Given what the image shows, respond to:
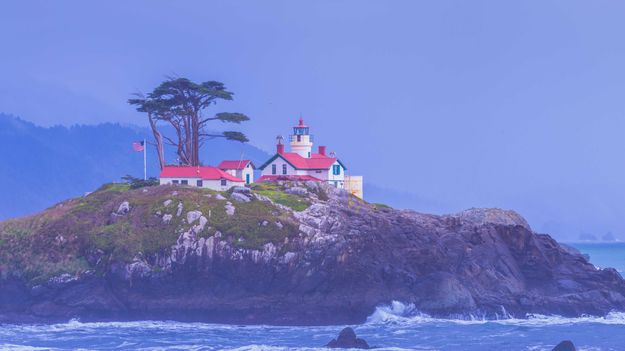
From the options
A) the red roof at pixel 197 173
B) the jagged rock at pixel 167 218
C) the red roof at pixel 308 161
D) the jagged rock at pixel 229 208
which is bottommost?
the jagged rock at pixel 167 218

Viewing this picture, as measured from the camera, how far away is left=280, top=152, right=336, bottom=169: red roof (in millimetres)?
108562

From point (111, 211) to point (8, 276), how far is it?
31.1 feet

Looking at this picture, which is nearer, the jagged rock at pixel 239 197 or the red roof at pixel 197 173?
A: the jagged rock at pixel 239 197

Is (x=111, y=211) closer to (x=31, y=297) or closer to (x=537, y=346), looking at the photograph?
(x=31, y=297)

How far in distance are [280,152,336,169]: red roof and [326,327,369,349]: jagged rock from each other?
122ft

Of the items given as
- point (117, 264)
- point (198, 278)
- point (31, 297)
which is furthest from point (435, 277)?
point (31, 297)

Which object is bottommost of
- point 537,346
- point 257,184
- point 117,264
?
point 537,346

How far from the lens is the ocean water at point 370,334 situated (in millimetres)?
73938

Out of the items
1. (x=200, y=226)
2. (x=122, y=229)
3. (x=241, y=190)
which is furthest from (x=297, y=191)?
(x=122, y=229)

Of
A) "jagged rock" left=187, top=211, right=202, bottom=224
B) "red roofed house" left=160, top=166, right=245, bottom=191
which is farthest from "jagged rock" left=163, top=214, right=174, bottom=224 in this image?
"red roofed house" left=160, top=166, right=245, bottom=191

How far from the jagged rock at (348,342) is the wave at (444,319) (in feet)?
35.7

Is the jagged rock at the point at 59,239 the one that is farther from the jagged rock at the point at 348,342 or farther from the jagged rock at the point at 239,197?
the jagged rock at the point at 348,342

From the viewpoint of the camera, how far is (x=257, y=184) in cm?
10181

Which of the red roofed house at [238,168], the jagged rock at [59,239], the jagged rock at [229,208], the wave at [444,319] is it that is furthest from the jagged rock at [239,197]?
the wave at [444,319]
